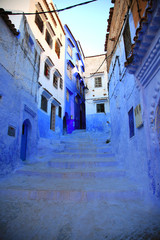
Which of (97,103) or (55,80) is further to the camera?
(97,103)

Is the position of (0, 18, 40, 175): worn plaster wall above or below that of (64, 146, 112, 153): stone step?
above

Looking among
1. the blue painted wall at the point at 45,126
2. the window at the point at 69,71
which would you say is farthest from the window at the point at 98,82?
the blue painted wall at the point at 45,126

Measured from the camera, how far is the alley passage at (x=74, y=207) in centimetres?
296

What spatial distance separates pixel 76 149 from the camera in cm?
939

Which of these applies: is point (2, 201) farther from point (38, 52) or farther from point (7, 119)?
point (38, 52)

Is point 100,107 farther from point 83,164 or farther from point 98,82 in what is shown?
point 83,164

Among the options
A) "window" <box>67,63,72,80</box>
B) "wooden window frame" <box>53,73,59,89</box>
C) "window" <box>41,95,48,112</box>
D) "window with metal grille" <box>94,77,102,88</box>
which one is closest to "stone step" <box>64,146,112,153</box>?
"window" <box>41,95,48,112</box>

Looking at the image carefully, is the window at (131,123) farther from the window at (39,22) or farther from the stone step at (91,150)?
the window at (39,22)

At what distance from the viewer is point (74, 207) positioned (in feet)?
13.0

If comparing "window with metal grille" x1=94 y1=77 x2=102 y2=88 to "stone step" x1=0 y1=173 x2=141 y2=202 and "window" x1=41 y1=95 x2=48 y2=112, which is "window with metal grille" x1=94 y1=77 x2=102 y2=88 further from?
"stone step" x1=0 y1=173 x2=141 y2=202

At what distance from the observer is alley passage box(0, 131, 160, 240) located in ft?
9.70

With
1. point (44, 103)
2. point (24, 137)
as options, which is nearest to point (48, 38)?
point (44, 103)

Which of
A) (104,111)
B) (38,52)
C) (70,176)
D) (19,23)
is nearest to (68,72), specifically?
(104,111)

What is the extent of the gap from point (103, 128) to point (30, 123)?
11549 mm
